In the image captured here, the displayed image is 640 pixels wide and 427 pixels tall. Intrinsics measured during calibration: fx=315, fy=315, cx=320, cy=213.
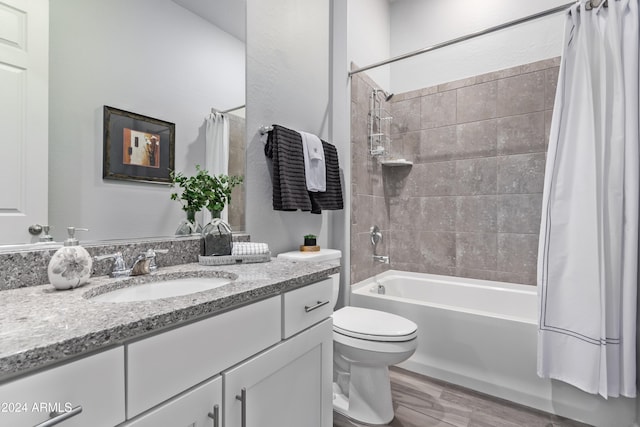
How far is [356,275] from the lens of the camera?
2359 millimetres

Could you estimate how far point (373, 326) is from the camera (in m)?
1.62

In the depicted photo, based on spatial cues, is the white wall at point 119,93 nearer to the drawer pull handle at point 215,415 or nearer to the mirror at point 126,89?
the mirror at point 126,89

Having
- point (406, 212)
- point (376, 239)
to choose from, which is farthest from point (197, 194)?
point (406, 212)

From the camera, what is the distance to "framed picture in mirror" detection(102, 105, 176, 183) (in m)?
1.08

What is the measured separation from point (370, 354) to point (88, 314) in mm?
1237

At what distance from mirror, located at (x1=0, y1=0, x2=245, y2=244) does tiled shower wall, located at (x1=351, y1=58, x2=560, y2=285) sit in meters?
1.20

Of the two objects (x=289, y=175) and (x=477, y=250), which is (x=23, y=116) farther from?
(x=477, y=250)

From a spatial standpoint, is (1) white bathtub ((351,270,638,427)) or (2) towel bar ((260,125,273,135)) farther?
(2) towel bar ((260,125,273,135))

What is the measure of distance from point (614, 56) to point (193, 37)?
1976 mm

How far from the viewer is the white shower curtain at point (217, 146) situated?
1.41 meters

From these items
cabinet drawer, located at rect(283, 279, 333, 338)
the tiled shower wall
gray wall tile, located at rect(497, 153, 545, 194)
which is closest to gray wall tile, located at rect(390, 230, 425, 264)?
the tiled shower wall

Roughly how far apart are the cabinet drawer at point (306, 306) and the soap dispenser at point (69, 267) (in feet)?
1.87

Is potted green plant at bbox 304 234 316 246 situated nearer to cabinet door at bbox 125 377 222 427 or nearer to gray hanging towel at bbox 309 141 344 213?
gray hanging towel at bbox 309 141 344 213

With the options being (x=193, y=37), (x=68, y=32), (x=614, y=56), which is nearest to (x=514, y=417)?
(x=614, y=56)
